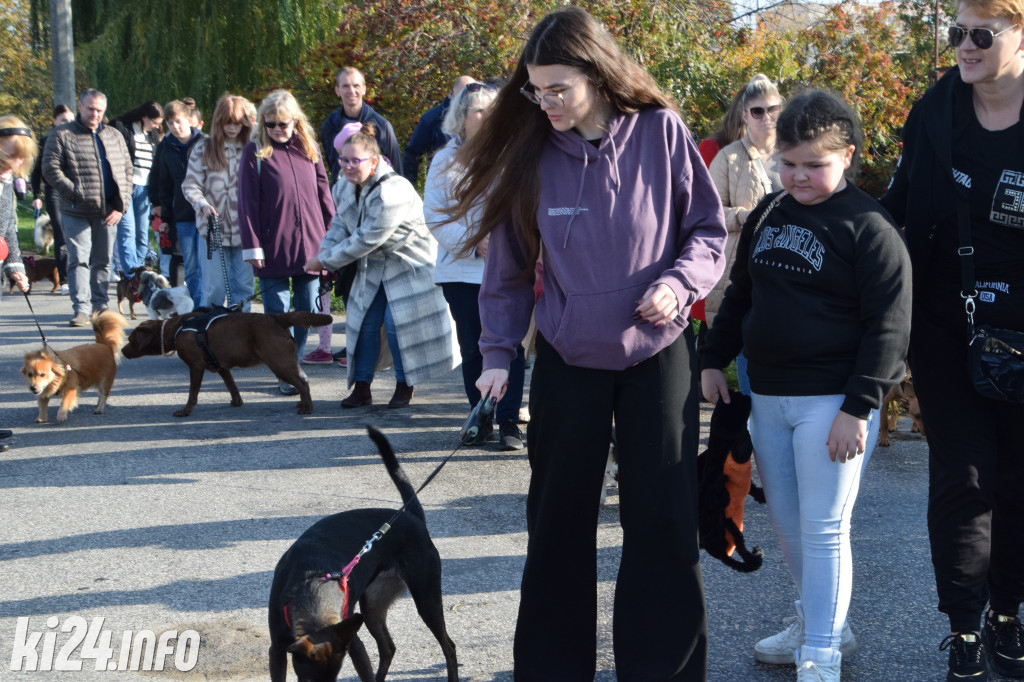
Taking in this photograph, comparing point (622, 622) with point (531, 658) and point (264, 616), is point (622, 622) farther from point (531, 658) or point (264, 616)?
point (264, 616)

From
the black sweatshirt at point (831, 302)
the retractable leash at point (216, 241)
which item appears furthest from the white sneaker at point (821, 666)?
the retractable leash at point (216, 241)

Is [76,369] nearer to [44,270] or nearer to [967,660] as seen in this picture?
[967,660]

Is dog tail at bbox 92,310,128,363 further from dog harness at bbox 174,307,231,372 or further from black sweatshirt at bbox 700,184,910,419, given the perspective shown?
black sweatshirt at bbox 700,184,910,419

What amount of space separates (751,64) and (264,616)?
887cm

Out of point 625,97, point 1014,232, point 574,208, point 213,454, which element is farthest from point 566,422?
point 213,454

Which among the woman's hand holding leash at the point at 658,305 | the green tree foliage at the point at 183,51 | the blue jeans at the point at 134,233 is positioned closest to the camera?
the woman's hand holding leash at the point at 658,305

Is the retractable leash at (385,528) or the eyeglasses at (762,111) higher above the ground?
the eyeglasses at (762,111)

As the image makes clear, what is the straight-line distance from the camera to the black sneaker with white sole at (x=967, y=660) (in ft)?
9.89

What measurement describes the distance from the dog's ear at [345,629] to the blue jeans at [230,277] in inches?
218

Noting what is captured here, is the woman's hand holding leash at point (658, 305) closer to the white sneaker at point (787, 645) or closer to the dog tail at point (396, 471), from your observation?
the dog tail at point (396, 471)

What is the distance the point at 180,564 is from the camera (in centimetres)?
421

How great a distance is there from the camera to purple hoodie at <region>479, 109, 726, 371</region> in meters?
2.71

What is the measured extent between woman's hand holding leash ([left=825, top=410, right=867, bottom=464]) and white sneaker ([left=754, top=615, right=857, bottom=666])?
738 mm
